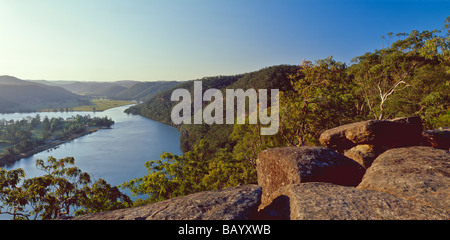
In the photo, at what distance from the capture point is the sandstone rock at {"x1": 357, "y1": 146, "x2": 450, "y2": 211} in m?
4.22

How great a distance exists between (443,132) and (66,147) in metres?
125

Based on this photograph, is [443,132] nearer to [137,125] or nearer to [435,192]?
[435,192]

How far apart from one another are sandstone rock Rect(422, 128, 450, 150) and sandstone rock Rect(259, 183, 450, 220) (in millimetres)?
6181

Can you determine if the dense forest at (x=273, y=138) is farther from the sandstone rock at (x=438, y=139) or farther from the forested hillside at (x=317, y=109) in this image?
the sandstone rock at (x=438, y=139)

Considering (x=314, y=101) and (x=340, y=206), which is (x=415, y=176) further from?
(x=314, y=101)

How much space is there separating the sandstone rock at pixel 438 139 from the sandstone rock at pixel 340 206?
20.3 ft

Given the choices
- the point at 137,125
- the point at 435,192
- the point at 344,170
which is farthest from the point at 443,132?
the point at 137,125

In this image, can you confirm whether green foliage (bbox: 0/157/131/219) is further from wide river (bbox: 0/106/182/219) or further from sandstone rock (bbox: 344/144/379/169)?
wide river (bbox: 0/106/182/219)

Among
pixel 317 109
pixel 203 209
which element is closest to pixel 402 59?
pixel 317 109

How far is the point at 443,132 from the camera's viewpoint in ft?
27.8

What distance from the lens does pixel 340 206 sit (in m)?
4.03

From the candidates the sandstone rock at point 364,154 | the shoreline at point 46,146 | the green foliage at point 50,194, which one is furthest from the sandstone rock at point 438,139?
the shoreline at point 46,146
